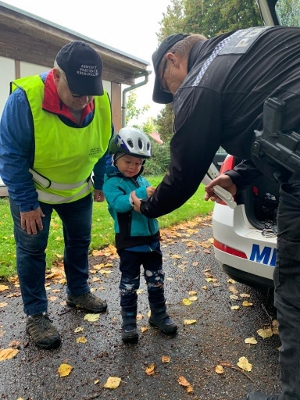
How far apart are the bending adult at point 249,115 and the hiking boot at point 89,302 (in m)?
1.72

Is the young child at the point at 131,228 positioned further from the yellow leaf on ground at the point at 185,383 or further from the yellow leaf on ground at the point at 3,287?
the yellow leaf on ground at the point at 3,287

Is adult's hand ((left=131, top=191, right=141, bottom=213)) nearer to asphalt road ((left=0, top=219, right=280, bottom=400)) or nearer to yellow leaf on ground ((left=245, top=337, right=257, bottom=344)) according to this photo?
asphalt road ((left=0, top=219, right=280, bottom=400))

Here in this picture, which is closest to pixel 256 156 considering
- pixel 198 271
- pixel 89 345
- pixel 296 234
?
pixel 296 234

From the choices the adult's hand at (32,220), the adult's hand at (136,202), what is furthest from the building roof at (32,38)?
the adult's hand at (136,202)

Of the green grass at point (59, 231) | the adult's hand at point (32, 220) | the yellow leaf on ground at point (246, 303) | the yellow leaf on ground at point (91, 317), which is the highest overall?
the adult's hand at point (32, 220)

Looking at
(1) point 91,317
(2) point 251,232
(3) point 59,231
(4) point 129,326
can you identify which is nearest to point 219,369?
(4) point 129,326

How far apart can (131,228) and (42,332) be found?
97 centimetres

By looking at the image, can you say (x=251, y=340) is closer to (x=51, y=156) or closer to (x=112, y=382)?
(x=112, y=382)

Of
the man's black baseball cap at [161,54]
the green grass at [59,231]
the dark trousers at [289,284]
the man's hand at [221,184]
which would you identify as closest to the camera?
the dark trousers at [289,284]

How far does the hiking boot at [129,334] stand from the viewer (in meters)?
2.64

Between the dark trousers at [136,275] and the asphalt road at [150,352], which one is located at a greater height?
the dark trousers at [136,275]

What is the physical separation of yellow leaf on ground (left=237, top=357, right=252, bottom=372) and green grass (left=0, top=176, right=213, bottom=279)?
96.0 inches

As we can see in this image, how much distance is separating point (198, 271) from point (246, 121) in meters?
2.79

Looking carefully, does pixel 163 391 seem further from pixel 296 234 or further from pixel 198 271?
pixel 198 271
